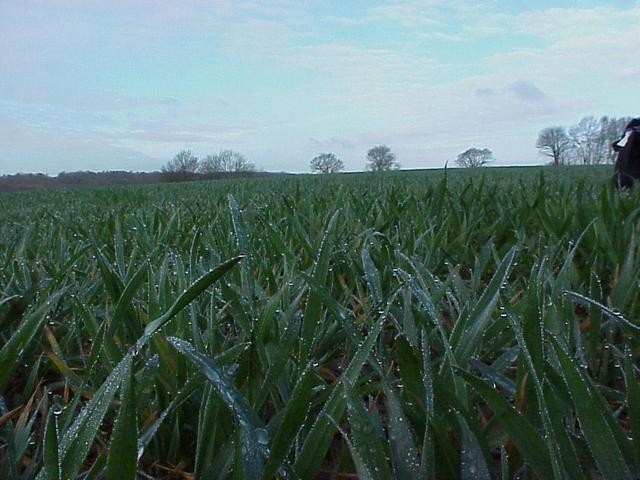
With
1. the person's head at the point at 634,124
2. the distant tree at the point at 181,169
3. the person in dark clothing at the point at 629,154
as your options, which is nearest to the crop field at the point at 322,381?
the person in dark clothing at the point at 629,154

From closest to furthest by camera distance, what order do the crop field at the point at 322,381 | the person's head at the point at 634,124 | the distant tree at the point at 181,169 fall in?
the crop field at the point at 322,381 < the person's head at the point at 634,124 < the distant tree at the point at 181,169

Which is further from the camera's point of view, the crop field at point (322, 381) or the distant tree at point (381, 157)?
the distant tree at point (381, 157)

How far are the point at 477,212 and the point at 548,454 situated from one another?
165 cm

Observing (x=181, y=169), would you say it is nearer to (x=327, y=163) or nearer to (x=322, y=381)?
(x=327, y=163)

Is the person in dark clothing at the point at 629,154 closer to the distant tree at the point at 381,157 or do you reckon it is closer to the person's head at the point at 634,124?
the person's head at the point at 634,124

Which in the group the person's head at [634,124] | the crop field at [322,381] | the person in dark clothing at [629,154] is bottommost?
the crop field at [322,381]

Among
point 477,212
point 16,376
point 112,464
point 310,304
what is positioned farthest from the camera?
point 477,212

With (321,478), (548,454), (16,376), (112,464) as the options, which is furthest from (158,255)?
(548,454)

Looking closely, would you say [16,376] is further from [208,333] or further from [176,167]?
[176,167]

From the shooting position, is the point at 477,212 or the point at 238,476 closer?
the point at 238,476

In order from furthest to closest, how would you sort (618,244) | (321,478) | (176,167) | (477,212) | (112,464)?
(176,167), (477,212), (618,244), (321,478), (112,464)

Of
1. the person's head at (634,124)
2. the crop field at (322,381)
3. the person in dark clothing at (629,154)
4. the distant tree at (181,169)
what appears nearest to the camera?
the crop field at (322,381)

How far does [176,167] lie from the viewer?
38.3 meters

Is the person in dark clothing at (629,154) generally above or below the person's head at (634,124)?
below
